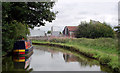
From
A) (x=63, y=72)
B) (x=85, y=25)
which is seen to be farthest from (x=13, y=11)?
(x=85, y=25)

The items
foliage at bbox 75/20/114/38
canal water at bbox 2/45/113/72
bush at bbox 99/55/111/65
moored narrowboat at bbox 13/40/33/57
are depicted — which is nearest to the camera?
canal water at bbox 2/45/113/72

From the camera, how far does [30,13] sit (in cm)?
1015

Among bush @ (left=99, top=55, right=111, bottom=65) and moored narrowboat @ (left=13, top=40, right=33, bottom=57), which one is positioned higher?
moored narrowboat @ (left=13, top=40, right=33, bottom=57)

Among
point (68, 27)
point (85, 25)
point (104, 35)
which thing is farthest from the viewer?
point (68, 27)

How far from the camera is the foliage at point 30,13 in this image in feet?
31.1

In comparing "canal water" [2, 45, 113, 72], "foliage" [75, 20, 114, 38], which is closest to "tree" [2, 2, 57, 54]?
"canal water" [2, 45, 113, 72]

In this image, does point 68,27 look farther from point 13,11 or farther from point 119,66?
point 119,66

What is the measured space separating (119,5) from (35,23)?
5.69 metres

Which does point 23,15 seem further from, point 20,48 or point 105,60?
point 105,60

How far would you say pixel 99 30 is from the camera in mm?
27641

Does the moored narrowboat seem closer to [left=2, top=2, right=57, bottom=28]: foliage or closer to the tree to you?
the tree

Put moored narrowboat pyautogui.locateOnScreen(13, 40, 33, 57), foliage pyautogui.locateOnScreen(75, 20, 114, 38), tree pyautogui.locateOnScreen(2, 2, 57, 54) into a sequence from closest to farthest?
tree pyautogui.locateOnScreen(2, 2, 57, 54) → moored narrowboat pyautogui.locateOnScreen(13, 40, 33, 57) → foliage pyautogui.locateOnScreen(75, 20, 114, 38)

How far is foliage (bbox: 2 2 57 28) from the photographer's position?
31.1 ft

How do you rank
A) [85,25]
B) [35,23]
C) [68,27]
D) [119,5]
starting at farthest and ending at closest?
[68,27]
[85,25]
[35,23]
[119,5]
